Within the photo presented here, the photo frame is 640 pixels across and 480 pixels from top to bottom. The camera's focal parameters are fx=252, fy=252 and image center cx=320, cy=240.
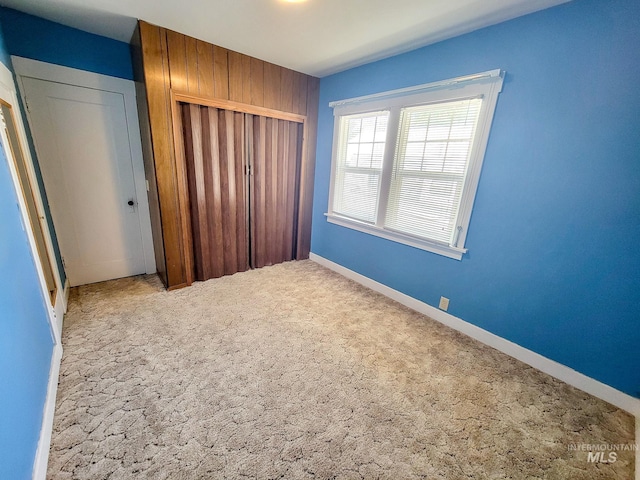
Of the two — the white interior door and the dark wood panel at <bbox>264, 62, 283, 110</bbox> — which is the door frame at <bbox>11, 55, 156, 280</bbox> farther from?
the dark wood panel at <bbox>264, 62, 283, 110</bbox>

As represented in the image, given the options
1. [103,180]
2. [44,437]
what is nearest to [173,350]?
[44,437]

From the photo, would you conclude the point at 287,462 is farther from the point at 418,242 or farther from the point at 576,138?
the point at 576,138

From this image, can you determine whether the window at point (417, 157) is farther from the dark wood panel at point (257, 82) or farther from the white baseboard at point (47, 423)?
the white baseboard at point (47, 423)

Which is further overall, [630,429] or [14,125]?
[14,125]

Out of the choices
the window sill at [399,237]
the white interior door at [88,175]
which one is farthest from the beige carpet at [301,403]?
the window sill at [399,237]

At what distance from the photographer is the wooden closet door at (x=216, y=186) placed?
2609mm

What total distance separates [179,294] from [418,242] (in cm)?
252

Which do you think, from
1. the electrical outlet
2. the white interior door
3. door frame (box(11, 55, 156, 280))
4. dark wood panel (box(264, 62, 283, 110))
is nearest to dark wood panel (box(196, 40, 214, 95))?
dark wood panel (box(264, 62, 283, 110))

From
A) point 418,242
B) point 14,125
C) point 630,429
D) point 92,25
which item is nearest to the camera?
point 630,429

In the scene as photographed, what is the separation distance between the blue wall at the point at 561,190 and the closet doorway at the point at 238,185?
5.77 feet

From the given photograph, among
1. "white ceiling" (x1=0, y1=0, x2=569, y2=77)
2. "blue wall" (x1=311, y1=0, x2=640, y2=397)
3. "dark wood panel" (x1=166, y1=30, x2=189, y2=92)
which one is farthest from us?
"dark wood panel" (x1=166, y1=30, x2=189, y2=92)

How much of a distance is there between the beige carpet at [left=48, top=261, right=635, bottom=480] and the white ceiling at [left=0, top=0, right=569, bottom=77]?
2453 millimetres

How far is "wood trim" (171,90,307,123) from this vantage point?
2.41 meters

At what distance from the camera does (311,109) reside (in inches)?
130
